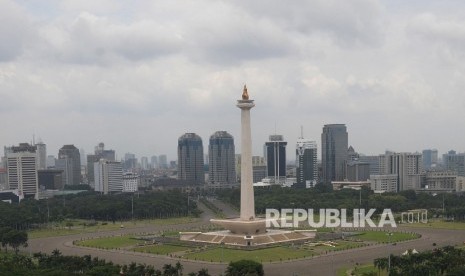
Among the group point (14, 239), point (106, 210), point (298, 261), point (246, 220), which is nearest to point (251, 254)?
point (298, 261)

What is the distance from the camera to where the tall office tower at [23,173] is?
5527 inches

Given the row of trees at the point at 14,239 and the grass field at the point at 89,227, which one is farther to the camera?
the grass field at the point at 89,227

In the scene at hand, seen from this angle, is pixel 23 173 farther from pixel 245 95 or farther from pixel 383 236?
pixel 383 236

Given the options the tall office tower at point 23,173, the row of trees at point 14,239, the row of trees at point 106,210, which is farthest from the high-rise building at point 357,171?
the row of trees at point 14,239

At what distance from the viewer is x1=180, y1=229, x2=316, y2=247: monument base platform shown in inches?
2456

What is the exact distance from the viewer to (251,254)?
5588 cm

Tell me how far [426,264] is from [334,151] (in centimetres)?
14396

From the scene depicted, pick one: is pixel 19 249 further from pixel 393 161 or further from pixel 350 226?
pixel 393 161

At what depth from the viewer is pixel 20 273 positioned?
137 feet

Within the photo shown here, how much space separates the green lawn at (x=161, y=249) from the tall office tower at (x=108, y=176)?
110 meters

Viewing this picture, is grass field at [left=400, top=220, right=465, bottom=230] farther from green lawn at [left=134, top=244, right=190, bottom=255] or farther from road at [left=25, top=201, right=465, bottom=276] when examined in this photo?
green lawn at [left=134, top=244, right=190, bottom=255]

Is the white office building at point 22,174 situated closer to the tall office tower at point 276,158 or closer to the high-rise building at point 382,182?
the tall office tower at point 276,158

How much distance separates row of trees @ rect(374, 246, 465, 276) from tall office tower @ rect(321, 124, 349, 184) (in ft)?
451

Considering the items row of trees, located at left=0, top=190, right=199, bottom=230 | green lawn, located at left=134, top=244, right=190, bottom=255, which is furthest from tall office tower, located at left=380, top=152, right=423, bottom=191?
green lawn, located at left=134, top=244, right=190, bottom=255
